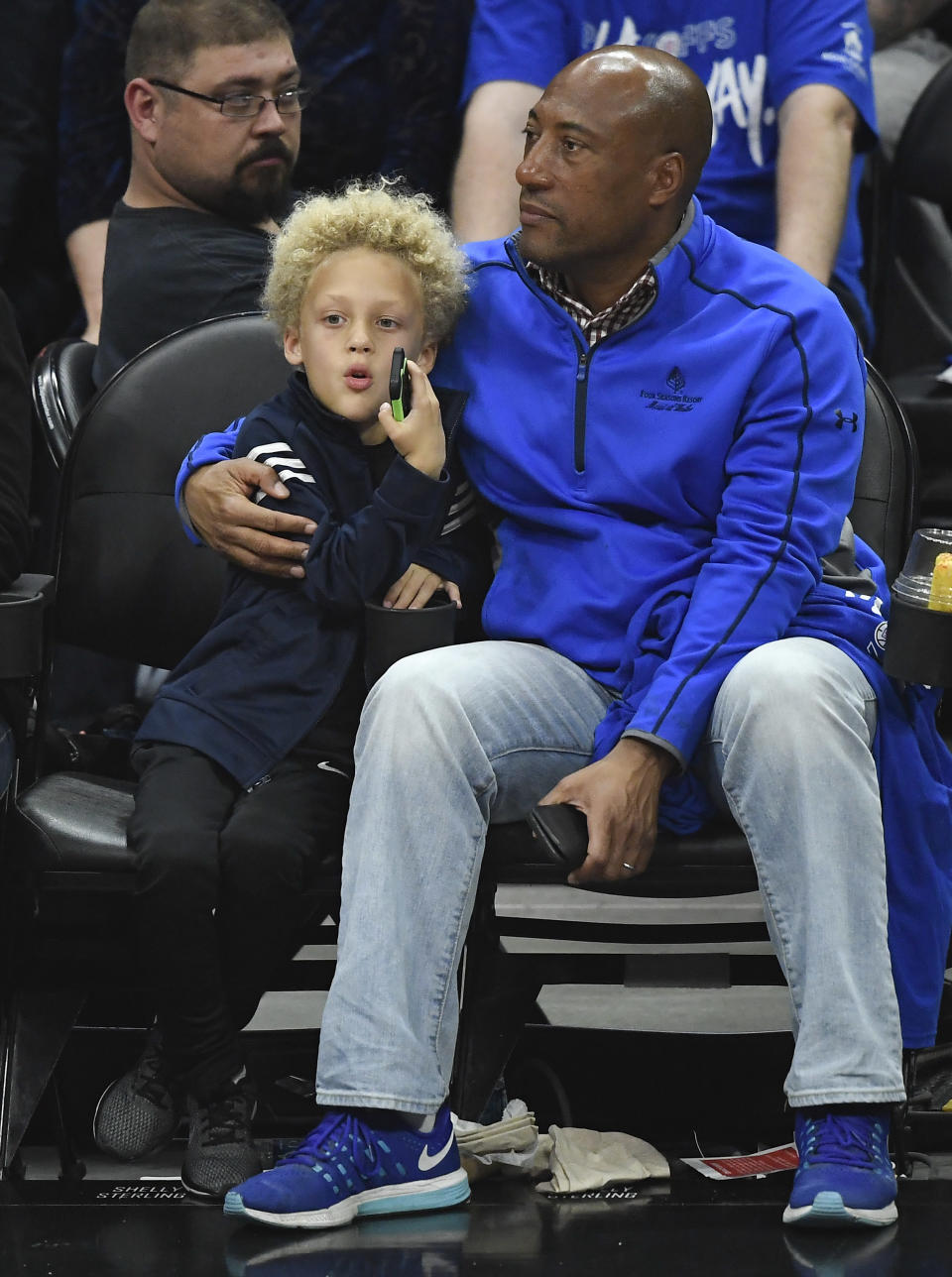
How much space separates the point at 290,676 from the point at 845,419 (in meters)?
0.73

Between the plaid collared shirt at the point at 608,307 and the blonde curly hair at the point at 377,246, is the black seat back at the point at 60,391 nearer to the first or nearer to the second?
the blonde curly hair at the point at 377,246

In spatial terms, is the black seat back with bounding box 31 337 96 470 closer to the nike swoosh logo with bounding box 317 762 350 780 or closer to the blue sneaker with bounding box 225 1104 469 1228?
the nike swoosh logo with bounding box 317 762 350 780

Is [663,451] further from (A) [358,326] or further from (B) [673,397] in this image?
(A) [358,326]

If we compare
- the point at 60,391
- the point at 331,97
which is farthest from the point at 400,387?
the point at 331,97

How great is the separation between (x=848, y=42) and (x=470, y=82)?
0.65 m

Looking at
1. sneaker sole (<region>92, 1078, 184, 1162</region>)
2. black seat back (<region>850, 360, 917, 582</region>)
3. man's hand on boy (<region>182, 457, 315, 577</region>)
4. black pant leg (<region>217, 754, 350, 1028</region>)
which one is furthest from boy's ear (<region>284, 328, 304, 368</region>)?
sneaker sole (<region>92, 1078, 184, 1162</region>)

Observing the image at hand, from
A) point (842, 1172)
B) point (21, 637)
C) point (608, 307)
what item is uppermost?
point (608, 307)

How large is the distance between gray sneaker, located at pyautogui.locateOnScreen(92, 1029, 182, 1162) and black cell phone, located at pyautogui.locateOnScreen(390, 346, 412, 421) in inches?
30.5

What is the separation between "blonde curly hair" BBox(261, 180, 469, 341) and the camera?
2316 millimetres

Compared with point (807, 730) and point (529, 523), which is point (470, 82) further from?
point (807, 730)

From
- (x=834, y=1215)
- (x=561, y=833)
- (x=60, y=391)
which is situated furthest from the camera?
(x=60, y=391)

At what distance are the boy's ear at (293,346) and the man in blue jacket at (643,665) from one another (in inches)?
6.0

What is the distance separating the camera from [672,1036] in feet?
8.48

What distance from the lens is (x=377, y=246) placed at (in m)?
2.32
